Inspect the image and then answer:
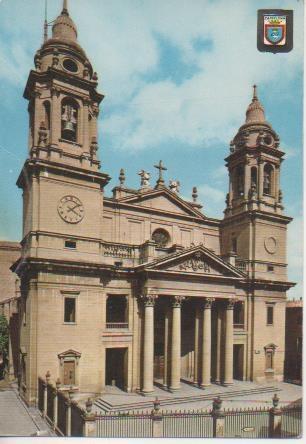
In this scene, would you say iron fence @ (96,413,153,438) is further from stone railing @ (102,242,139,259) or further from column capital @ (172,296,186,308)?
stone railing @ (102,242,139,259)

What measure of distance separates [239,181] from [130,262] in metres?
12.1

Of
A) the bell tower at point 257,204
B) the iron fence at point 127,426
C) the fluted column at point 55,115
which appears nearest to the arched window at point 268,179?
the bell tower at point 257,204

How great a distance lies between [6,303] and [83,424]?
1897 cm

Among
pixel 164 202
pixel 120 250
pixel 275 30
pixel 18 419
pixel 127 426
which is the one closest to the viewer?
pixel 275 30

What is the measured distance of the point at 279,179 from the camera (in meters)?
30.3

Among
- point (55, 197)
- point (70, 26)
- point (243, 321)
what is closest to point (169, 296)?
point (243, 321)

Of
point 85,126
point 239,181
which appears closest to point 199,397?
point 239,181

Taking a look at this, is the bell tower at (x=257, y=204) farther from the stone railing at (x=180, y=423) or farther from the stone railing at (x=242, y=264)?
the stone railing at (x=180, y=423)

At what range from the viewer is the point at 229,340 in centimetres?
2648

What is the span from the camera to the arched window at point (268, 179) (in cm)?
2984

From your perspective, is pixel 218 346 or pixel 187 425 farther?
pixel 218 346

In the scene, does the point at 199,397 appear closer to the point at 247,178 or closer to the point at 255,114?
the point at 247,178

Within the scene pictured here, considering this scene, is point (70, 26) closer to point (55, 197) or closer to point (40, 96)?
point (40, 96)

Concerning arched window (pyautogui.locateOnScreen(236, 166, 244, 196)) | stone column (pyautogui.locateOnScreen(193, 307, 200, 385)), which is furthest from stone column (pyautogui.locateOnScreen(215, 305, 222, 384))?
A: arched window (pyautogui.locateOnScreen(236, 166, 244, 196))
